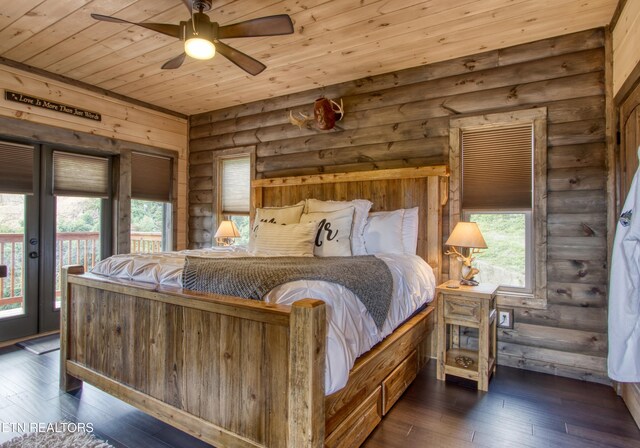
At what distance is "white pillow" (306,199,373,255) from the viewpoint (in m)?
3.08

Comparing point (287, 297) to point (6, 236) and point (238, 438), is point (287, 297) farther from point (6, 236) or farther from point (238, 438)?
point (6, 236)

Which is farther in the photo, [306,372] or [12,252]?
[12,252]

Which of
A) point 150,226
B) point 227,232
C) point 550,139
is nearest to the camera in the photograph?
point 550,139

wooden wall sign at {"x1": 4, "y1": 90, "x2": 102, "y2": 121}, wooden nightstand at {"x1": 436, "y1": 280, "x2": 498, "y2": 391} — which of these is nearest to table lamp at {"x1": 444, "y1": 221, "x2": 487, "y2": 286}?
wooden nightstand at {"x1": 436, "y1": 280, "x2": 498, "y2": 391}

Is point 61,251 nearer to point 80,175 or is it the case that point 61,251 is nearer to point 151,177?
point 80,175

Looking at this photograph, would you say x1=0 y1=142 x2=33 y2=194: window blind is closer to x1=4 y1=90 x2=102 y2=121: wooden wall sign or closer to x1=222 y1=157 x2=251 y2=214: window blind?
x1=4 y1=90 x2=102 y2=121: wooden wall sign

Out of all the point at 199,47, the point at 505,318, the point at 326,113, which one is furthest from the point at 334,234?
the point at 199,47

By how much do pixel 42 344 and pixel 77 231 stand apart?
1.24 m

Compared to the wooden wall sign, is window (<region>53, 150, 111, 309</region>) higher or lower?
lower

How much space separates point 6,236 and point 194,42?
2909mm

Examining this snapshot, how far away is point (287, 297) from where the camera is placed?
1.59 meters

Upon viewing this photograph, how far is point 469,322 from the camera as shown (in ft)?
8.48

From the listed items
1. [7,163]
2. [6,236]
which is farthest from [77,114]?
[6,236]

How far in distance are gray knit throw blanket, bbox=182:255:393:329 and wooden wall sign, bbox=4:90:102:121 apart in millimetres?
2875
